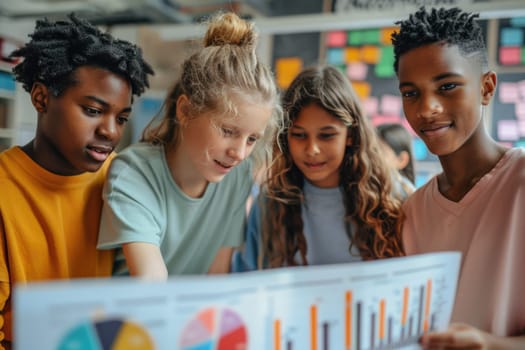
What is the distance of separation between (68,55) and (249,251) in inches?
17.3

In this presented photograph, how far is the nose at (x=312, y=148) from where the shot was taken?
0.80 metres

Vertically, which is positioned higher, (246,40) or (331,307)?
(246,40)

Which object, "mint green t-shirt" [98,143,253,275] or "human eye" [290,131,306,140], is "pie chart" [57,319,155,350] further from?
"human eye" [290,131,306,140]

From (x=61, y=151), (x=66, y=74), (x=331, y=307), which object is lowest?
(x=331, y=307)

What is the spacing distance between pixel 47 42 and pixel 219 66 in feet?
0.79

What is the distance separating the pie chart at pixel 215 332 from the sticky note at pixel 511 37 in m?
1.32

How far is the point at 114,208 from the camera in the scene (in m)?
0.69

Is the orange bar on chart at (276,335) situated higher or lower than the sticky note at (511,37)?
lower

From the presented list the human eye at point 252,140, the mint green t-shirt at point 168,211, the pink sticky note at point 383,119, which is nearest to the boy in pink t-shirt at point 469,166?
the human eye at point 252,140

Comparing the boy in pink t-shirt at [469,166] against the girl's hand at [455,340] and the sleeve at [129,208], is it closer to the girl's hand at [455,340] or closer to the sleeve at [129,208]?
the girl's hand at [455,340]

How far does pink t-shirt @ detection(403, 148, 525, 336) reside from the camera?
632 millimetres

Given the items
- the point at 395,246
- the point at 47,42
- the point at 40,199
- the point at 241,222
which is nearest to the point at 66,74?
the point at 47,42

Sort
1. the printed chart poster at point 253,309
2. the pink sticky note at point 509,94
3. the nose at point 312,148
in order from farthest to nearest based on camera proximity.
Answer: the pink sticky note at point 509,94
the nose at point 312,148
the printed chart poster at point 253,309

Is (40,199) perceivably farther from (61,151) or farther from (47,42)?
(47,42)
